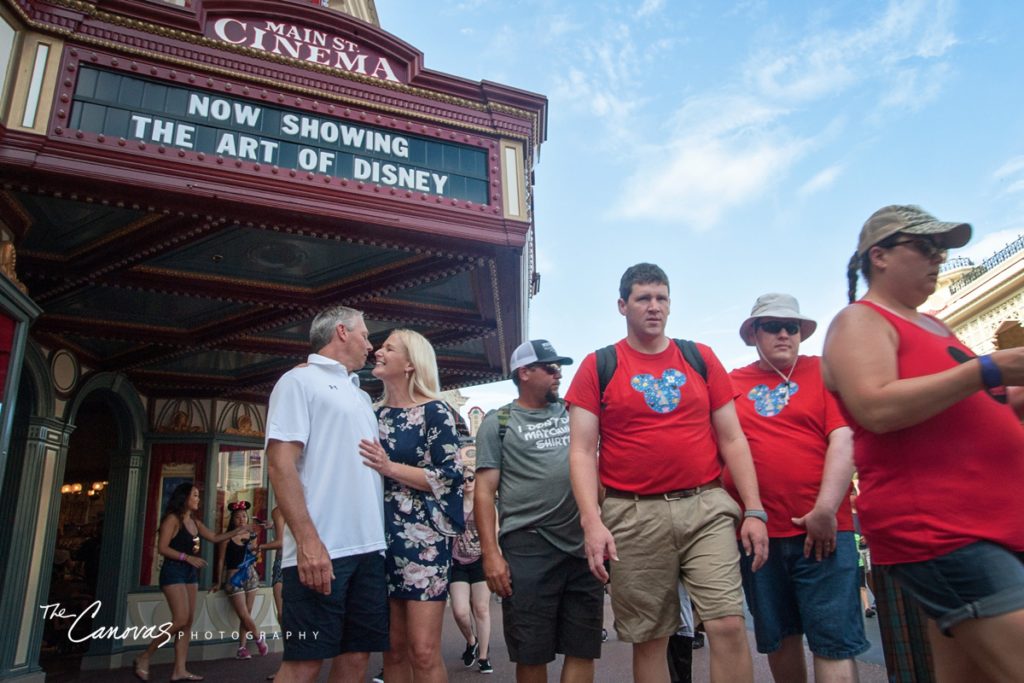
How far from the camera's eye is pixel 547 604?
3334 mm

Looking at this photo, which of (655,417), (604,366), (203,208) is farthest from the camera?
(203,208)

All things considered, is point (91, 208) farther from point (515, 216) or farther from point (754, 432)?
point (754, 432)

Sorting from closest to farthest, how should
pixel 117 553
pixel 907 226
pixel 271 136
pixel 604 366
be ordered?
pixel 907 226 → pixel 604 366 → pixel 271 136 → pixel 117 553

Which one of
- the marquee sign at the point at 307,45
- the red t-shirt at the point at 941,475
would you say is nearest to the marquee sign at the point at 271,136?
the marquee sign at the point at 307,45

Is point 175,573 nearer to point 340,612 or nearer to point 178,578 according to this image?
point 178,578

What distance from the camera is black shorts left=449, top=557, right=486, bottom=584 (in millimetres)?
6377

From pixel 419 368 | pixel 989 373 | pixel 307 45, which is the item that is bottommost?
pixel 989 373

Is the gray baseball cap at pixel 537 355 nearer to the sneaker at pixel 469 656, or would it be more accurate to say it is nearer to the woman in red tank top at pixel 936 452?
the woman in red tank top at pixel 936 452

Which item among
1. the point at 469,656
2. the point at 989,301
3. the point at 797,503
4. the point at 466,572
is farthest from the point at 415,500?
the point at 989,301

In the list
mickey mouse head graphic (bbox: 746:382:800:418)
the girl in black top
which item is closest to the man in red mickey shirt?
mickey mouse head graphic (bbox: 746:382:800:418)

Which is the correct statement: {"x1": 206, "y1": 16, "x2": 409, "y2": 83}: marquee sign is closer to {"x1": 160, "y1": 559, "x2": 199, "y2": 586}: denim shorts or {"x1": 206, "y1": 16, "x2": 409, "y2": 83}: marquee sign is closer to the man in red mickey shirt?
the man in red mickey shirt

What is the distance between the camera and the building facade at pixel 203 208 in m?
5.02

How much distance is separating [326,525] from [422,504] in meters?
0.54

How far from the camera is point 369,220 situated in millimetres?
5625
